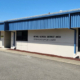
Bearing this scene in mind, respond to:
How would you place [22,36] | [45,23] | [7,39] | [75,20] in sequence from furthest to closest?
[7,39] < [22,36] < [45,23] < [75,20]

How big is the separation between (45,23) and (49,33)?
1.50 metres

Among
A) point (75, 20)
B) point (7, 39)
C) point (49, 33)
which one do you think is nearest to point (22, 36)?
point (7, 39)

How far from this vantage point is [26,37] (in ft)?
62.5

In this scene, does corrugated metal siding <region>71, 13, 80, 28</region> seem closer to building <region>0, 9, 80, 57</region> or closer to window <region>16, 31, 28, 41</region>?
building <region>0, 9, 80, 57</region>

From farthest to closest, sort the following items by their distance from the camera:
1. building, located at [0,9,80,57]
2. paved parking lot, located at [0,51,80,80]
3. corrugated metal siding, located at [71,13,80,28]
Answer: building, located at [0,9,80,57] < corrugated metal siding, located at [71,13,80,28] < paved parking lot, located at [0,51,80,80]

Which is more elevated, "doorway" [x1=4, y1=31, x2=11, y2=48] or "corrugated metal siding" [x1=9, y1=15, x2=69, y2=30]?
"corrugated metal siding" [x1=9, y1=15, x2=69, y2=30]

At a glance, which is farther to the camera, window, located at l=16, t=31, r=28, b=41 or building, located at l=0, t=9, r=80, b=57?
window, located at l=16, t=31, r=28, b=41

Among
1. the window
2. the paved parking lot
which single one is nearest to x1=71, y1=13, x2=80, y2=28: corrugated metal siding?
the paved parking lot

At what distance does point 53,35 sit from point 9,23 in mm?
8100

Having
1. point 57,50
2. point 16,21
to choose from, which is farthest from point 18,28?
point 57,50

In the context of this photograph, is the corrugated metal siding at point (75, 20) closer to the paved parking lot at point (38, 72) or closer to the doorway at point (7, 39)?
the paved parking lot at point (38, 72)

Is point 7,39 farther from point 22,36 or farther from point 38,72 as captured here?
point 38,72

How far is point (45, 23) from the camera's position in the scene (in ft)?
49.9

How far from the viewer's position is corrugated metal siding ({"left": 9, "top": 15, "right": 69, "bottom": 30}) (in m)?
13.4
